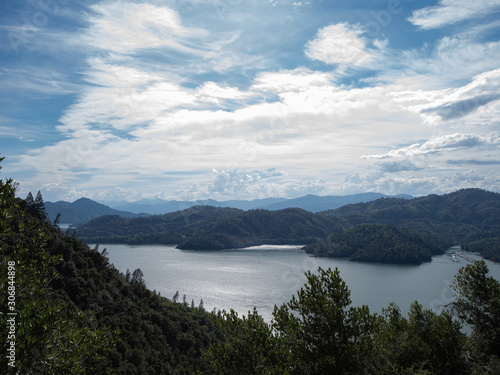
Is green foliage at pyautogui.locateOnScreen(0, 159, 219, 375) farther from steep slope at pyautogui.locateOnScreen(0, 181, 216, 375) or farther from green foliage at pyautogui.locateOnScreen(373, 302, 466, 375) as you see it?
green foliage at pyautogui.locateOnScreen(373, 302, 466, 375)

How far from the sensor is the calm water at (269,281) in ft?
332

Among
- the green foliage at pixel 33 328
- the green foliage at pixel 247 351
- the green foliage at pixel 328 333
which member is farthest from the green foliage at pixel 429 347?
the green foliage at pixel 33 328

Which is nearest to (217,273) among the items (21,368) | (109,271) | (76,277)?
(109,271)

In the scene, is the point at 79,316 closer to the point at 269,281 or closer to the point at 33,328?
the point at 33,328

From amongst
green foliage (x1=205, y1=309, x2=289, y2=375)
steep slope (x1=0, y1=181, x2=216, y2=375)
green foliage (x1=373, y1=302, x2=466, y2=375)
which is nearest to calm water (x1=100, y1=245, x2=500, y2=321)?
steep slope (x1=0, y1=181, x2=216, y2=375)

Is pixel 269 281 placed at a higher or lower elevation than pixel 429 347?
lower

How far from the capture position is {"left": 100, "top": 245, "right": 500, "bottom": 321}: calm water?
101062 mm

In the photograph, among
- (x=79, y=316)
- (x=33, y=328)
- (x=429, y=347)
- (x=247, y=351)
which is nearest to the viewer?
(x=33, y=328)

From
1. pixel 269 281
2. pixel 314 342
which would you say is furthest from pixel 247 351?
pixel 269 281

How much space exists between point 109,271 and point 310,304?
65748 millimetres

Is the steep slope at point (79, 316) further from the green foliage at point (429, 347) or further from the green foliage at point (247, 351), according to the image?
the green foliage at point (429, 347)

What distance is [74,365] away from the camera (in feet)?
28.0

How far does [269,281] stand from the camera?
13312 cm

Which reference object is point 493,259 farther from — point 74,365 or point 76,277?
point 74,365
